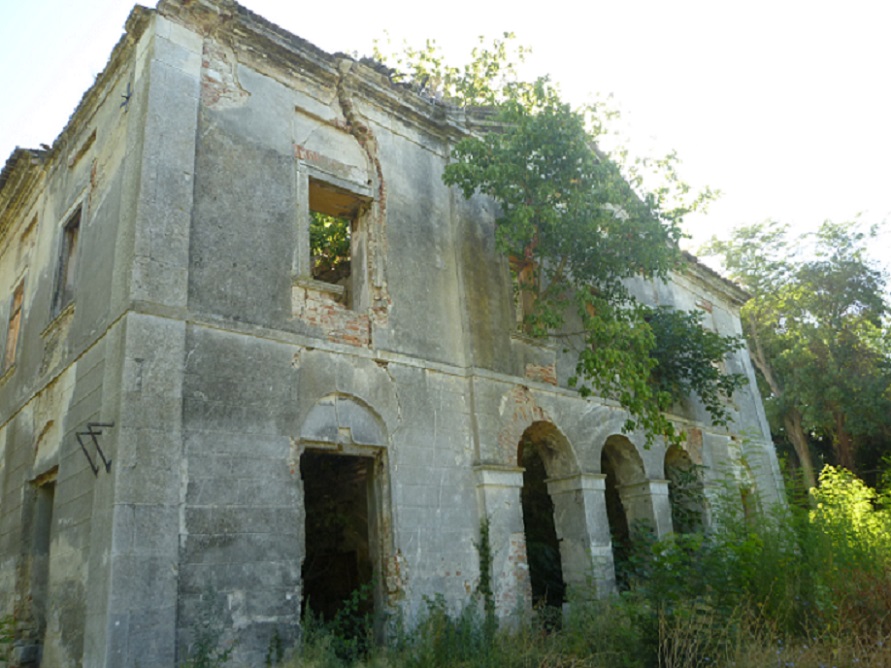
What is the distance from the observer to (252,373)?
6691 millimetres

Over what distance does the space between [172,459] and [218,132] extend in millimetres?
3573

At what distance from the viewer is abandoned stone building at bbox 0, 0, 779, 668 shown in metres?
5.93

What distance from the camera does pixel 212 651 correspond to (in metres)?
Answer: 5.63

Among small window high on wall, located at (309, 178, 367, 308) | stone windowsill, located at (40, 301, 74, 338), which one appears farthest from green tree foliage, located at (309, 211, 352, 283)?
stone windowsill, located at (40, 301, 74, 338)

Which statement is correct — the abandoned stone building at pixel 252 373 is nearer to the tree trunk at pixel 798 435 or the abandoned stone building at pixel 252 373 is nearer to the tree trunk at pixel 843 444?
the tree trunk at pixel 843 444

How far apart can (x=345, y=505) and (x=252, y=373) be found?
3.61 meters

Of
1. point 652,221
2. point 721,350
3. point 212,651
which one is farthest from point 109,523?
point 721,350

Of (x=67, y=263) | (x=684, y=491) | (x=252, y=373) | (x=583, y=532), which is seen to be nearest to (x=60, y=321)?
(x=67, y=263)

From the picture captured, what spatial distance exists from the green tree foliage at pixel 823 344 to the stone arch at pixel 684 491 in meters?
10.7

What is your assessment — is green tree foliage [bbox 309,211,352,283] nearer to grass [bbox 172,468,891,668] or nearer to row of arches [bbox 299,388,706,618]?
row of arches [bbox 299,388,706,618]

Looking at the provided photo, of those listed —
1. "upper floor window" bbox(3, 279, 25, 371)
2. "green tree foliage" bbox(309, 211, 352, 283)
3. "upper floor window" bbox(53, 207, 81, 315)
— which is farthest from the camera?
"green tree foliage" bbox(309, 211, 352, 283)

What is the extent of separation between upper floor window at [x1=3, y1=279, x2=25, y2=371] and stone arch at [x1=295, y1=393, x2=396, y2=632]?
472cm

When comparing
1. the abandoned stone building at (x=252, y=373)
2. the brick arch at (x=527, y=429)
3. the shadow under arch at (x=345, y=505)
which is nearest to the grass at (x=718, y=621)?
the abandoned stone building at (x=252, y=373)

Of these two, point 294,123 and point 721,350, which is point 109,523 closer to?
point 294,123
